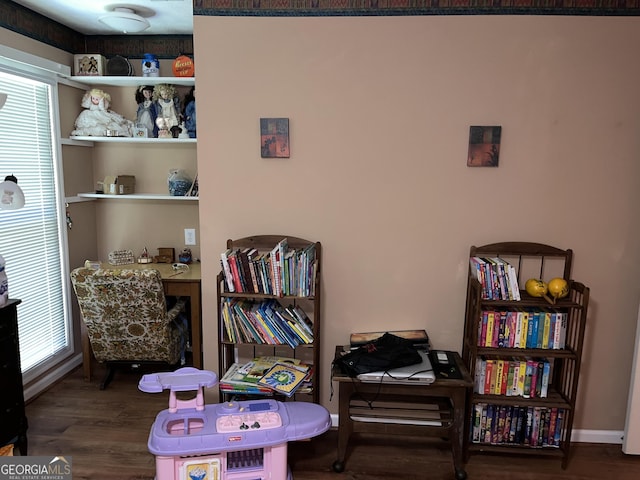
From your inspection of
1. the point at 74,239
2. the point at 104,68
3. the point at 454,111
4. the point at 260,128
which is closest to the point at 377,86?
the point at 454,111

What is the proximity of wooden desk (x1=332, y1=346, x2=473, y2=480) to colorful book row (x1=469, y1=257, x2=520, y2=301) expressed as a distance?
42 centimetres

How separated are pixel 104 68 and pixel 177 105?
601 mm

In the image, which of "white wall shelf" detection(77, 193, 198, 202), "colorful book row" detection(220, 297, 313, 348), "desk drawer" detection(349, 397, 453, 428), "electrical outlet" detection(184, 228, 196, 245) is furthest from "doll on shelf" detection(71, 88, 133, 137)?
"desk drawer" detection(349, 397, 453, 428)

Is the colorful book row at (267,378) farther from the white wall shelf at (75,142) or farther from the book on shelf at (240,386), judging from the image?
the white wall shelf at (75,142)

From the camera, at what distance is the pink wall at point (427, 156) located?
2.40m

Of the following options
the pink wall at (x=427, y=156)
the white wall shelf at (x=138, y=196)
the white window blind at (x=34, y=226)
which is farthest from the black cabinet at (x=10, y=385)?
the white wall shelf at (x=138, y=196)

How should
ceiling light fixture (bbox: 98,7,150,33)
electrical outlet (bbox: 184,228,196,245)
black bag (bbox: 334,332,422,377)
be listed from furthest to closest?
electrical outlet (bbox: 184,228,196,245) → ceiling light fixture (bbox: 98,7,150,33) → black bag (bbox: 334,332,422,377)

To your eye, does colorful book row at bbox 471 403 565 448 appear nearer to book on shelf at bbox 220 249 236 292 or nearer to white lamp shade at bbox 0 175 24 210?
book on shelf at bbox 220 249 236 292

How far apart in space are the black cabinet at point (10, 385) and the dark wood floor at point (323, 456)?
0.16 meters

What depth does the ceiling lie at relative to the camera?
2844mm

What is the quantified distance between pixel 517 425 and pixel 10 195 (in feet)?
9.64

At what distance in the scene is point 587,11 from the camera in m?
2.34

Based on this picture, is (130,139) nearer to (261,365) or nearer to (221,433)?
(261,365)

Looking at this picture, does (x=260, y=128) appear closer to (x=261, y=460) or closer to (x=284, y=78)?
(x=284, y=78)
